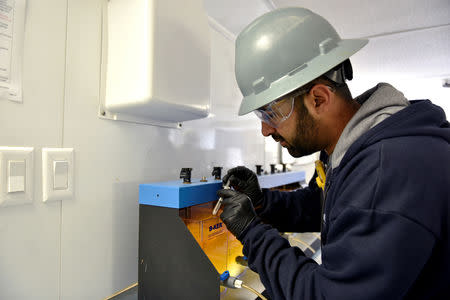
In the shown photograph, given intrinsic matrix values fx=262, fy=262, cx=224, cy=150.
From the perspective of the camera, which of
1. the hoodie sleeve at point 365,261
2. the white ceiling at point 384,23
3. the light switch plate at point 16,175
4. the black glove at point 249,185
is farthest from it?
the white ceiling at point 384,23

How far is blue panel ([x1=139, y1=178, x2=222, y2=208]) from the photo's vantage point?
761mm

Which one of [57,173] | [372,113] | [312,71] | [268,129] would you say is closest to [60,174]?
[57,173]

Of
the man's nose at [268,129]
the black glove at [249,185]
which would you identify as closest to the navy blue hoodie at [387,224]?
the man's nose at [268,129]

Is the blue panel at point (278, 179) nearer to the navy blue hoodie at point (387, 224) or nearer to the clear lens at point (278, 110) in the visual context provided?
the clear lens at point (278, 110)

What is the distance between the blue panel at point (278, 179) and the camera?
127cm

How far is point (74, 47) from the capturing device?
799 millimetres

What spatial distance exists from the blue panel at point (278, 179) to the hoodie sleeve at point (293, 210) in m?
0.11

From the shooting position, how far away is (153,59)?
761mm

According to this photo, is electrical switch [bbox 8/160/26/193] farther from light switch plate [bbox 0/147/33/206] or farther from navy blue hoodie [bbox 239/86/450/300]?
navy blue hoodie [bbox 239/86/450/300]

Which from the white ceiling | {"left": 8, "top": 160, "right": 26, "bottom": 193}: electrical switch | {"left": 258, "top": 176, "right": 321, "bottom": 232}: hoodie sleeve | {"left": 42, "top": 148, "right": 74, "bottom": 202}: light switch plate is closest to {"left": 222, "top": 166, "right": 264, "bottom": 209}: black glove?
{"left": 258, "top": 176, "right": 321, "bottom": 232}: hoodie sleeve

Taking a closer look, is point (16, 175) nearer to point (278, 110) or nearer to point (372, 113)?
point (278, 110)

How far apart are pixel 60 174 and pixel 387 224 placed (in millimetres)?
822

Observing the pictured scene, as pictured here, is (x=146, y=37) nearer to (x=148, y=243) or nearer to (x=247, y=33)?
(x=247, y=33)

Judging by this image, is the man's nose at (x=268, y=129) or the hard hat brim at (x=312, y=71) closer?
the hard hat brim at (x=312, y=71)
